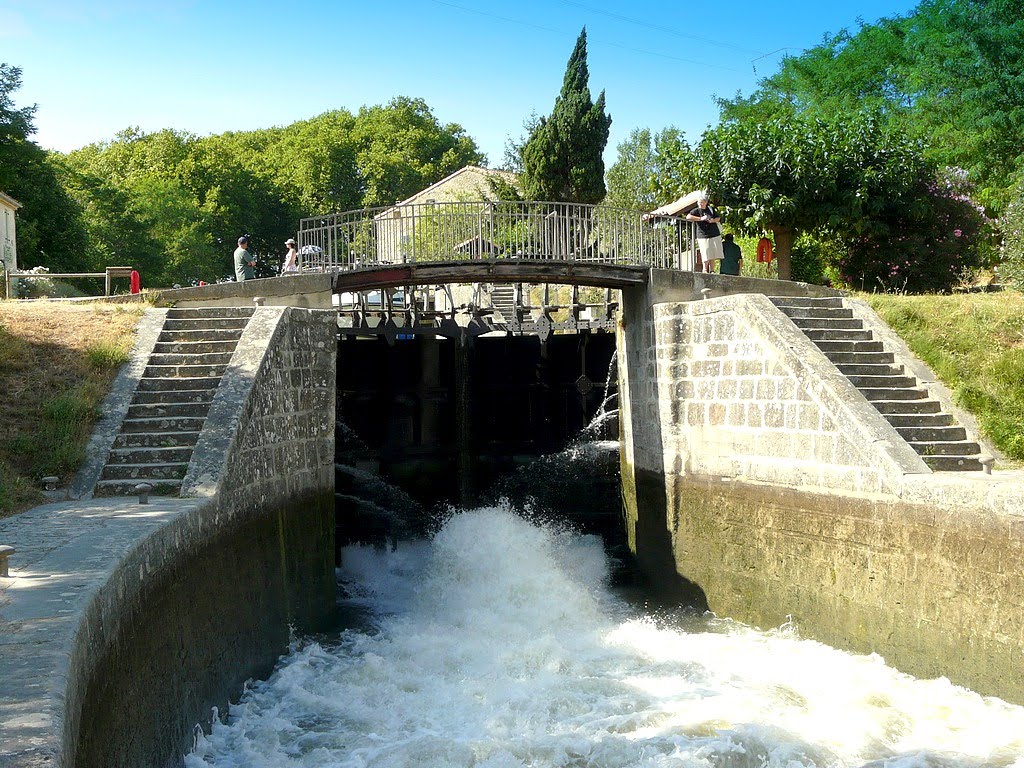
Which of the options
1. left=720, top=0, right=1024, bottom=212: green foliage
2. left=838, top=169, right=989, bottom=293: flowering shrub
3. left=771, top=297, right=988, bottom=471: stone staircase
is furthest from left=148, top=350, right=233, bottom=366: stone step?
left=720, top=0, right=1024, bottom=212: green foliage

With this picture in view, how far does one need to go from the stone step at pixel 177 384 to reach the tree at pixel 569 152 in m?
21.1

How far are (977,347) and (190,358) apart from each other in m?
8.23

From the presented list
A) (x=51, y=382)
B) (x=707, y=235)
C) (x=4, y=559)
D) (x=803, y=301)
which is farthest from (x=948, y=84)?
(x=4, y=559)

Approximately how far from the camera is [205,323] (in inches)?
404

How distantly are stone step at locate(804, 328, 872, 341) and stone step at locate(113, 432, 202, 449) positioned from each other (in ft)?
20.5

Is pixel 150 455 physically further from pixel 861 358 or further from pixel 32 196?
pixel 32 196

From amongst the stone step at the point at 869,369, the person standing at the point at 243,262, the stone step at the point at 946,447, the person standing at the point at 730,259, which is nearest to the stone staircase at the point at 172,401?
the person standing at the point at 243,262

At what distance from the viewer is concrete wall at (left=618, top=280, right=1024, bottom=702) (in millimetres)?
7258

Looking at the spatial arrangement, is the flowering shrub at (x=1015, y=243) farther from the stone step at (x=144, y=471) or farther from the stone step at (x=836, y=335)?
the stone step at (x=144, y=471)

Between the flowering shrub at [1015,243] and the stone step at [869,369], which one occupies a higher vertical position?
the flowering shrub at [1015,243]

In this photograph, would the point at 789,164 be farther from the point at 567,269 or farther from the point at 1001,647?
the point at 1001,647

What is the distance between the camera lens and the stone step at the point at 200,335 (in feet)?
32.5

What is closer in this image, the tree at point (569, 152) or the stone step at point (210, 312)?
the stone step at point (210, 312)

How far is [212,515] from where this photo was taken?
7.22m
